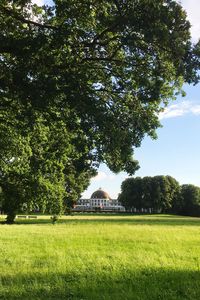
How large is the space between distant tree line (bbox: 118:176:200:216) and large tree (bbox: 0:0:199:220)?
136 metres

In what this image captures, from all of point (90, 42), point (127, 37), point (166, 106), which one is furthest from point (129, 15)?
point (166, 106)

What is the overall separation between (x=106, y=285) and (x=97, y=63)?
6.75 meters

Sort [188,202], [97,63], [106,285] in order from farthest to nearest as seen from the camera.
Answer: [188,202], [97,63], [106,285]

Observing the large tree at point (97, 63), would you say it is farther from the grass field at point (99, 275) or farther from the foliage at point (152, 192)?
the foliage at point (152, 192)

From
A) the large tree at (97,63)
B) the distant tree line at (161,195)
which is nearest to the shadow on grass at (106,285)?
the large tree at (97,63)

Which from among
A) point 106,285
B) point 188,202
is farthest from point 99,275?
point 188,202

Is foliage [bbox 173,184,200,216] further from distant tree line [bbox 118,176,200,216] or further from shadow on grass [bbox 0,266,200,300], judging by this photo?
shadow on grass [bbox 0,266,200,300]

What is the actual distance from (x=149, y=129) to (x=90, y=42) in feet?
11.3

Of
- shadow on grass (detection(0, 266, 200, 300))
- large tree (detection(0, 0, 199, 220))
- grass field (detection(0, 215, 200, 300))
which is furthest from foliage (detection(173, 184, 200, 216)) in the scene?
large tree (detection(0, 0, 199, 220))

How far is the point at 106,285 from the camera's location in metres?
13.4

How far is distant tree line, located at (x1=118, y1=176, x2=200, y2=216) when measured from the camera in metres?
149

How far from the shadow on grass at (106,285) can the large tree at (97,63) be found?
12.7 feet

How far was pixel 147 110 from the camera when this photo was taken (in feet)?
50.4

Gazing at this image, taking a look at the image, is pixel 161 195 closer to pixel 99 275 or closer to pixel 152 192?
pixel 152 192
